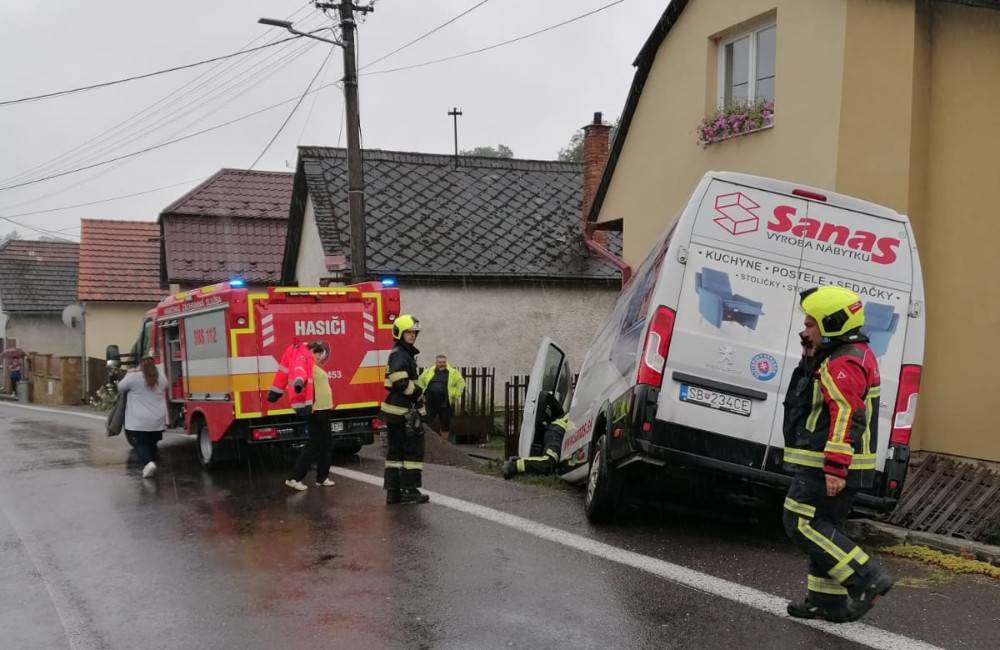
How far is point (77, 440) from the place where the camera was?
16.4 meters

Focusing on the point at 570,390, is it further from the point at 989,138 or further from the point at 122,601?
the point at 122,601

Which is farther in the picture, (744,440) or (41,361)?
(41,361)

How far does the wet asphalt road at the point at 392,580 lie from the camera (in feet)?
16.7

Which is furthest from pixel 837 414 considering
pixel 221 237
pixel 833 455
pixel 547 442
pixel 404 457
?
pixel 221 237

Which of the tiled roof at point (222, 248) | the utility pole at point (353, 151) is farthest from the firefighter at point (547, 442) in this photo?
the tiled roof at point (222, 248)

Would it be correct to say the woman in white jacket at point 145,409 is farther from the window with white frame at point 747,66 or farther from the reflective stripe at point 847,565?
the reflective stripe at point 847,565

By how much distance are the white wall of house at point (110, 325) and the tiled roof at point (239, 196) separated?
17.6 ft

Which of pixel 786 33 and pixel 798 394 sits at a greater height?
pixel 786 33

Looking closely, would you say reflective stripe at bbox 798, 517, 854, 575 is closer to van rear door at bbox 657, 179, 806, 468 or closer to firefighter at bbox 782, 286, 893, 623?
firefighter at bbox 782, 286, 893, 623

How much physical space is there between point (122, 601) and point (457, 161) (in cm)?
1820

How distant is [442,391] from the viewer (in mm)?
15523

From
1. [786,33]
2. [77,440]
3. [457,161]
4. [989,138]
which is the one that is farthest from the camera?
[457,161]

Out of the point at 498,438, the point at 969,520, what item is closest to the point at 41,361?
the point at 498,438

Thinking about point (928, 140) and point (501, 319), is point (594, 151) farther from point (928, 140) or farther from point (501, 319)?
point (928, 140)
